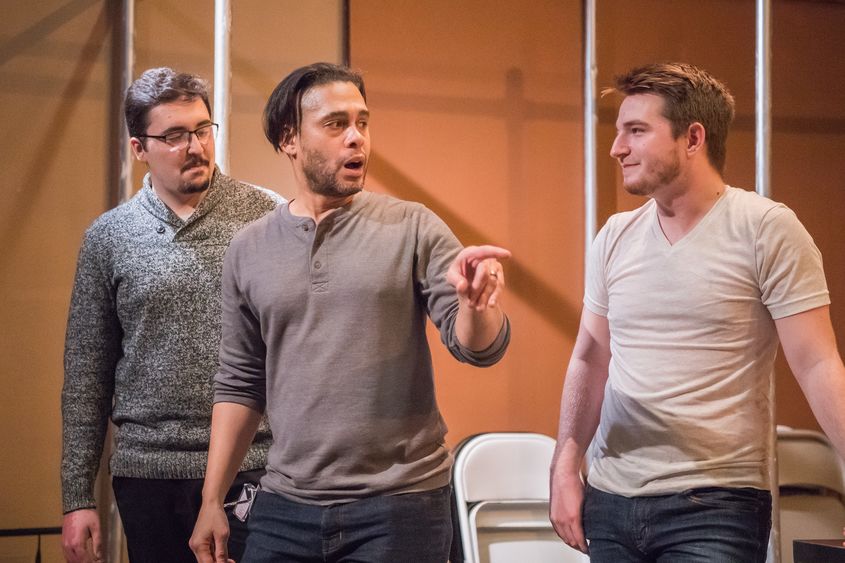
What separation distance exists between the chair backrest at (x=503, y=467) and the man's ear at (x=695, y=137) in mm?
1974

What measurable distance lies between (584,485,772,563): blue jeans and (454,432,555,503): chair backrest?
176cm

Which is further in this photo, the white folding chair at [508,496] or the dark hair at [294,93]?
the white folding chair at [508,496]

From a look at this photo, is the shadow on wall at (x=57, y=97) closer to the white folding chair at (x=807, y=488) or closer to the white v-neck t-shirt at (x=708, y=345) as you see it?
the white v-neck t-shirt at (x=708, y=345)

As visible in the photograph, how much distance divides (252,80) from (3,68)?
971mm

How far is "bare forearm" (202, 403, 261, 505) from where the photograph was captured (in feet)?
6.44

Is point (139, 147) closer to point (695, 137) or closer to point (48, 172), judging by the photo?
point (695, 137)

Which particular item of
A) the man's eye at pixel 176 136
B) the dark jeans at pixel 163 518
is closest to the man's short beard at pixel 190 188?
the man's eye at pixel 176 136

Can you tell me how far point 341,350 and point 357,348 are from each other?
30 mm

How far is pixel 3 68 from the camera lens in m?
3.80

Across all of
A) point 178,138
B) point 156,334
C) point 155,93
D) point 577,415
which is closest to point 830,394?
point 577,415

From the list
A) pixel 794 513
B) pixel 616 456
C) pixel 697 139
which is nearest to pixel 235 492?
pixel 616 456

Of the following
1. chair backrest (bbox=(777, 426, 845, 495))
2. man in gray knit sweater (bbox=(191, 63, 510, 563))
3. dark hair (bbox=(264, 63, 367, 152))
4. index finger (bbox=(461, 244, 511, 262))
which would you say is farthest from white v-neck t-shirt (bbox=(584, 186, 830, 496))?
chair backrest (bbox=(777, 426, 845, 495))

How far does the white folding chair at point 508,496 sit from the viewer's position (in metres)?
3.75

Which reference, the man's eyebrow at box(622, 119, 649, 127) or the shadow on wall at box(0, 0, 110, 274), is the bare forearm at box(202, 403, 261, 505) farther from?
the shadow on wall at box(0, 0, 110, 274)
